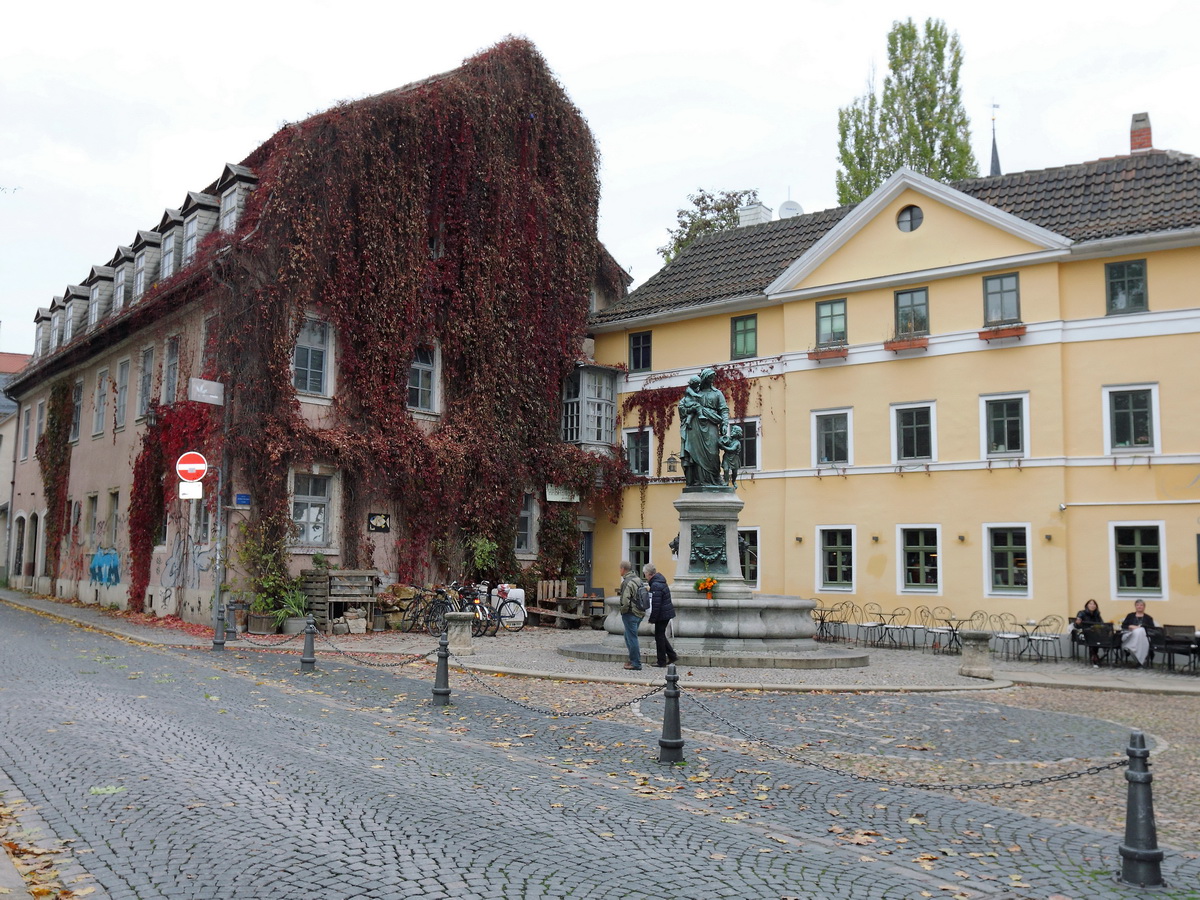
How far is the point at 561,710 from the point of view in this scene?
12000 mm

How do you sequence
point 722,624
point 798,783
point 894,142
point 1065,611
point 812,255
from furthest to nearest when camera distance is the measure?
point 894,142 → point 812,255 → point 1065,611 → point 722,624 → point 798,783

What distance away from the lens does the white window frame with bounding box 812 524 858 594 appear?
2592cm

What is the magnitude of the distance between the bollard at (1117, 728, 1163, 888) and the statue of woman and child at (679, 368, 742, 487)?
12.8 meters

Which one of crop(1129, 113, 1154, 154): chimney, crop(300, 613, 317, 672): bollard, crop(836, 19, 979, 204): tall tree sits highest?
crop(836, 19, 979, 204): tall tree

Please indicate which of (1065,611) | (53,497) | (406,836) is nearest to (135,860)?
(406,836)

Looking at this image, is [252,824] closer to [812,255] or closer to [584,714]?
[584,714]

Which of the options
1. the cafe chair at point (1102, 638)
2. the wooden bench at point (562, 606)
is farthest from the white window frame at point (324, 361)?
the cafe chair at point (1102, 638)

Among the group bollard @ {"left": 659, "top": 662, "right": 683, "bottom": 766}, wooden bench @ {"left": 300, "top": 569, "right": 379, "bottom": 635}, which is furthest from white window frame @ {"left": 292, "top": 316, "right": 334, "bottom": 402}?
bollard @ {"left": 659, "top": 662, "right": 683, "bottom": 766}

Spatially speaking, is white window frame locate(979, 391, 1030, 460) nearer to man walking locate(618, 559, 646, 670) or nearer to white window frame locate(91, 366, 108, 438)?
man walking locate(618, 559, 646, 670)

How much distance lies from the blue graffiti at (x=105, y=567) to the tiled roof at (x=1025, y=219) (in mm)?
14640

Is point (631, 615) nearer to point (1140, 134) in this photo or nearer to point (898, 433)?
point (898, 433)

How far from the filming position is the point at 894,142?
38.6 metres

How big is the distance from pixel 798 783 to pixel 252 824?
4.10 m

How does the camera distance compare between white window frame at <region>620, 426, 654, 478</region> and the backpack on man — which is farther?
white window frame at <region>620, 426, 654, 478</region>
